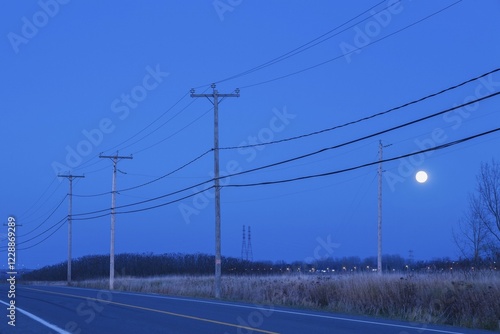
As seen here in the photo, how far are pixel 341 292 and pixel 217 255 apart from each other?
9.20m

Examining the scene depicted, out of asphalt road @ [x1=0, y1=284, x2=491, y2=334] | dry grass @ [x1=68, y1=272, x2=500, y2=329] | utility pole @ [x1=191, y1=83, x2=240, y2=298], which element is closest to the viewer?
asphalt road @ [x1=0, y1=284, x2=491, y2=334]

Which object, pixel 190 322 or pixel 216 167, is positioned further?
pixel 216 167

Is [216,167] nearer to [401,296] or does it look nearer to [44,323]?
[401,296]

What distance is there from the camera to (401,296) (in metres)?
21.9

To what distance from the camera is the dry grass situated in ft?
60.8

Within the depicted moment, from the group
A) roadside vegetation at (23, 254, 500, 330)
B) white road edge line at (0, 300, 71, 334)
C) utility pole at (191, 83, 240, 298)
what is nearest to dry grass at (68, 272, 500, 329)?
roadside vegetation at (23, 254, 500, 330)

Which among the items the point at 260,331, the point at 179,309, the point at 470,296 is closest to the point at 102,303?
the point at 179,309

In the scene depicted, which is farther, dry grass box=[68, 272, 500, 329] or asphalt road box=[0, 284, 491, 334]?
dry grass box=[68, 272, 500, 329]

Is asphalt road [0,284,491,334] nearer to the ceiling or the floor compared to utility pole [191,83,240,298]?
nearer to the floor

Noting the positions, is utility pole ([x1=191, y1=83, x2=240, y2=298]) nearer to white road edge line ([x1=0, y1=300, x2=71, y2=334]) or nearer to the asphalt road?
the asphalt road

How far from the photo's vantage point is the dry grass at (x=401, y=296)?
730 inches

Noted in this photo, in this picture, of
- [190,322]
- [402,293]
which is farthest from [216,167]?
[190,322]

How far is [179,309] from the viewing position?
21.1m

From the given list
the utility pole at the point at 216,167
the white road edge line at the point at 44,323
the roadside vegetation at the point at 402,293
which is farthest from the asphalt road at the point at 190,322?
the utility pole at the point at 216,167
